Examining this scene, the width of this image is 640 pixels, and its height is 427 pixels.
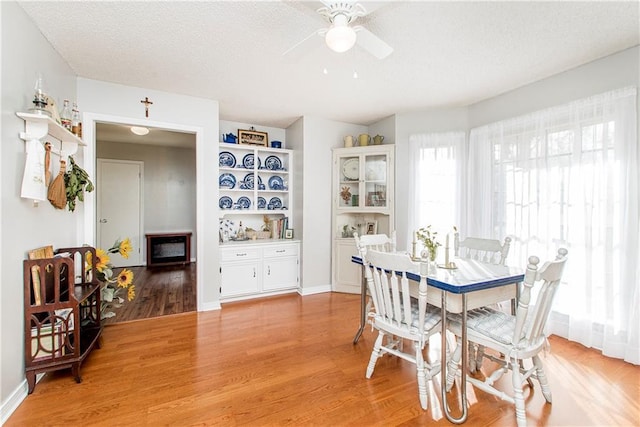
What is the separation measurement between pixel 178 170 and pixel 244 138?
2.91 meters

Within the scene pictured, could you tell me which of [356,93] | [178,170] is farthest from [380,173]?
[178,170]

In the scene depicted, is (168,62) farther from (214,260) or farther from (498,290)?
(498,290)

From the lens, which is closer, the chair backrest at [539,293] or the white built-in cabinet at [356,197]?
the chair backrest at [539,293]

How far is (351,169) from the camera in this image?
4.02 metres

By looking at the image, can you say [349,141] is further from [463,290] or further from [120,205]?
[120,205]

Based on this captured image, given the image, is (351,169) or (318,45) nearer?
(318,45)

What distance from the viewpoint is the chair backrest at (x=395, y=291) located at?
1685mm

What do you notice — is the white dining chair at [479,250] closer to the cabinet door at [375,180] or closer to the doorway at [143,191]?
the cabinet door at [375,180]

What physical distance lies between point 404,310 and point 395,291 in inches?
5.8

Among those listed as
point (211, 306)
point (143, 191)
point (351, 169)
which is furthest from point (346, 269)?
point (143, 191)

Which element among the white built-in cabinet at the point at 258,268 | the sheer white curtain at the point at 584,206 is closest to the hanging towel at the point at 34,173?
the white built-in cabinet at the point at 258,268

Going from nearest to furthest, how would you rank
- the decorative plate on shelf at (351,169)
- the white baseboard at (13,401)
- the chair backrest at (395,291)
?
1. the white baseboard at (13,401)
2. the chair backrest at (395,291)
3. the decorative plate on shelf at (351,169)

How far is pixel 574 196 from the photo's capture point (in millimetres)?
2488

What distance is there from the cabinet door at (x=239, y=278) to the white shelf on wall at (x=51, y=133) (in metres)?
1.90
